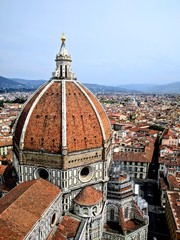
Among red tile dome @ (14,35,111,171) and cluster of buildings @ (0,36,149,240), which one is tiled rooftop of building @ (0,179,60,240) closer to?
cluster of buildings @ (0,36,149,240)

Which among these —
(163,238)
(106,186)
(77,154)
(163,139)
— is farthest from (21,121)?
(163,139)

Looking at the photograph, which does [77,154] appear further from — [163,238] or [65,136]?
[163,238]

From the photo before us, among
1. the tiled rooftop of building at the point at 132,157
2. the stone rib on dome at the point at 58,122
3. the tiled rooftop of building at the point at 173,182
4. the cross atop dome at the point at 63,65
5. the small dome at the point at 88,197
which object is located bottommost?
the tiled rooftop of building at the point at 173,182

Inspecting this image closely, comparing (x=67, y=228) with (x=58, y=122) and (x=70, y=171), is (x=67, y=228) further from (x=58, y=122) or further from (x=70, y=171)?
(x=58, y=122)

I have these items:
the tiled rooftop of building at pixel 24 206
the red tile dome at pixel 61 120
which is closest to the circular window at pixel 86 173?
the red tile dome at pixel 61 120

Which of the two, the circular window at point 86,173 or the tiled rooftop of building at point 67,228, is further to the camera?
the circular window at point 86,173

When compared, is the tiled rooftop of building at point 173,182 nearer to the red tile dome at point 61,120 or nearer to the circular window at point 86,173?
the red tile dome at point 61,120

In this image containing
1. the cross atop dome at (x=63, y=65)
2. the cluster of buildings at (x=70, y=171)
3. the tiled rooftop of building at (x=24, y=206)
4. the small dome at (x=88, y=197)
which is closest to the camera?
the tiled rooftop of building at (x=24, y=206)
